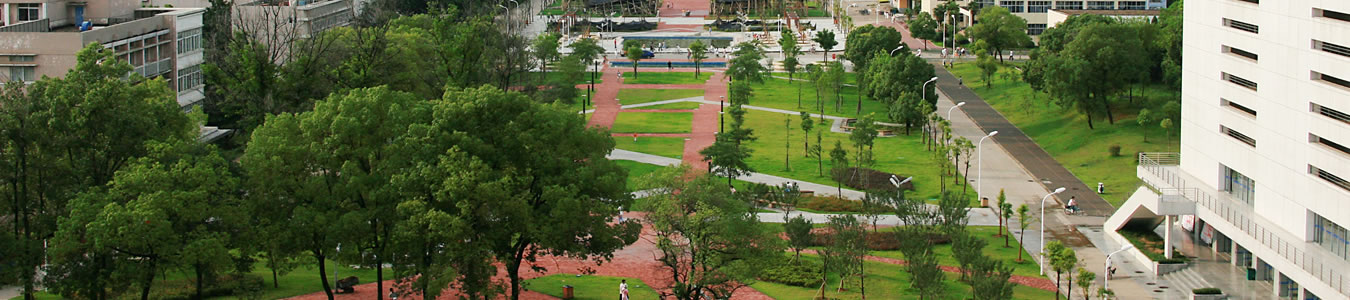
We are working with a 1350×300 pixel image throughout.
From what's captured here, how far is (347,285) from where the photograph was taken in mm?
48406

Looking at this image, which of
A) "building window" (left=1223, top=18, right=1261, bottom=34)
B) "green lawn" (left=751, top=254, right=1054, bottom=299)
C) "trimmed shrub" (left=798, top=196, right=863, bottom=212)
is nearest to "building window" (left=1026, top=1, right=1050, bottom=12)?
"trimmed shrub" (left=798, top=196, right=863, bottom=212)

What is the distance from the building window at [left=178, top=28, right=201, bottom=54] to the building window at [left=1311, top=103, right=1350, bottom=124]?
49.5m

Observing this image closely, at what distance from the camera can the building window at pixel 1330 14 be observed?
4553cm

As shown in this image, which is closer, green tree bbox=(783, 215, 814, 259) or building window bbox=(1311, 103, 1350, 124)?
building window bbox=(1311, 103, 1350, 124)

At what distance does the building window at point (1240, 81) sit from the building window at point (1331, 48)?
447 centimetres

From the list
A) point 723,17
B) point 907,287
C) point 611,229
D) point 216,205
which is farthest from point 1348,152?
point 723,17

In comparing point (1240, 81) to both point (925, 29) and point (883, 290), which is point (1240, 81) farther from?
point (925, 29)

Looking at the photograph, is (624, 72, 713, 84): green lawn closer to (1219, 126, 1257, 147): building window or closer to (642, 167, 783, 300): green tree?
(1219, 126, 1257, 147): building window

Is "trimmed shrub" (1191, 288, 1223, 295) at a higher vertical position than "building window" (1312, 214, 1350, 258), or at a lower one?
lower

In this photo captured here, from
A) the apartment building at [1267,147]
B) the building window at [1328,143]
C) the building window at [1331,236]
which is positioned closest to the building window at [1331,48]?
the apartment building at [1267,147]

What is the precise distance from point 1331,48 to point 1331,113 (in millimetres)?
1953

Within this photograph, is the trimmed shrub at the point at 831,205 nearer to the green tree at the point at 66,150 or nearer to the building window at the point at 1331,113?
the building window at the point at 1331,113

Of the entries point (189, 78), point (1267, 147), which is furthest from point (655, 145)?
point (1267, 147)

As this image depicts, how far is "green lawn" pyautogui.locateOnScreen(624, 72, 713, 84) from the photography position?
373 ft
